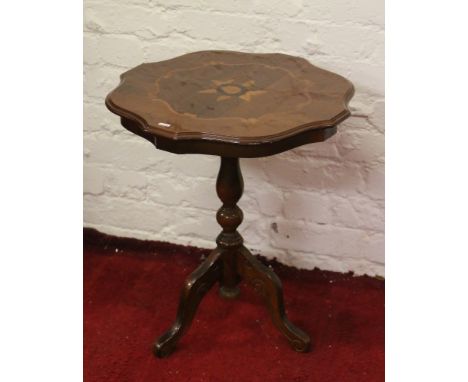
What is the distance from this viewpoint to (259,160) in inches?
76.6

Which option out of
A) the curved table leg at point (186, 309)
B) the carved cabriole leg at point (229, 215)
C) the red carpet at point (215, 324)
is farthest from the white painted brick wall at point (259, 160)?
the curved table leg at point (186, 309)

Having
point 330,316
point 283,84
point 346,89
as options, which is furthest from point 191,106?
point 330,316

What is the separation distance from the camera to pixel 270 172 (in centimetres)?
196

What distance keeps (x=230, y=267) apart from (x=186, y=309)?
0.61ft

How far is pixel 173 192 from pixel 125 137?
0.77ft

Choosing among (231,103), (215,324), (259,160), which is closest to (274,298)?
(215,324)

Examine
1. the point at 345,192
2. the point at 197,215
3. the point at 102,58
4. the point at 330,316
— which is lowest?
the point at 330,316

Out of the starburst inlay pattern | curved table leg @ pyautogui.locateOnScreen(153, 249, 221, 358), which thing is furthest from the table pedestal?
the starburst inlay pattern

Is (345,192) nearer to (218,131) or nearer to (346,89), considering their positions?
(346,89)

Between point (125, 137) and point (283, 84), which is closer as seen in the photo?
point (283, 84)

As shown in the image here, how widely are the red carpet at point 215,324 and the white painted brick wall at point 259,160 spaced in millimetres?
85

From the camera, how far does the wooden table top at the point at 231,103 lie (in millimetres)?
1275

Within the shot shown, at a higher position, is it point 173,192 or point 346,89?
point 346,89

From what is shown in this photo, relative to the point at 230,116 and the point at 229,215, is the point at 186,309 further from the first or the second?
the point at 230,116
